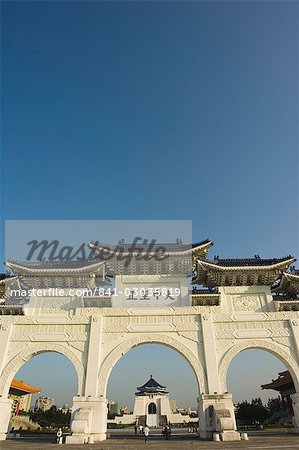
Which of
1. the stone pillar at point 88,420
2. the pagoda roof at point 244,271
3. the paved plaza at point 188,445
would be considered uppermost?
the pagoda roof at point 244,271

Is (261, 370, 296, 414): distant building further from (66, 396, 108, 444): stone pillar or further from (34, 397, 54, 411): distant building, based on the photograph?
(34, 397, 54, 411): distant building

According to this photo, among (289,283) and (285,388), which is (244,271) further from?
(285,388)

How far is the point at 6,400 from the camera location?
14461 millimetres

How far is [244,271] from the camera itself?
16.9m

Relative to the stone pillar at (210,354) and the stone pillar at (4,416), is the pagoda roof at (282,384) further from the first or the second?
the stone pillar at (4,416)

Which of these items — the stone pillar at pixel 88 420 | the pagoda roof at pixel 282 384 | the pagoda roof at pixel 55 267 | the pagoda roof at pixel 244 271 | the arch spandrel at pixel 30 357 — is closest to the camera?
the stone pillar at pixel 88 420

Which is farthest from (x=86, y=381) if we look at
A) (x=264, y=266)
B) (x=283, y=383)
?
(x=283, y=383)

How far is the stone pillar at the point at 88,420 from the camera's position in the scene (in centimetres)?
1221

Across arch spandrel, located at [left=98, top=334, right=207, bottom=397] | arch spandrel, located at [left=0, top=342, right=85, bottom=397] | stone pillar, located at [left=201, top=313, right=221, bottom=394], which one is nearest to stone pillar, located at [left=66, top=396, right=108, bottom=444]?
arch spandrel, located at [left=98, top=334, right=207, bottom=397]

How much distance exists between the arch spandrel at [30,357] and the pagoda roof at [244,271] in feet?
26.5

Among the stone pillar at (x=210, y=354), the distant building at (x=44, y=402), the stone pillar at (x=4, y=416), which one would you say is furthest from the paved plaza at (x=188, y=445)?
the distant building at (x=44, y=402)

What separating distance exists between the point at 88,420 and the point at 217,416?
17.7 ft

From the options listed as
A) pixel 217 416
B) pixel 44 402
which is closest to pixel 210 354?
pixel 217 416

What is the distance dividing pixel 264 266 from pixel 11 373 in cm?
1406
